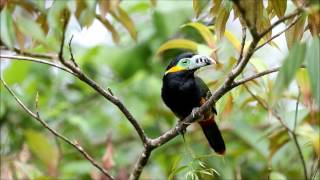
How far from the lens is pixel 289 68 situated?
1.16 meters

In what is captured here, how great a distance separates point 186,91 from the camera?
2.69 meters

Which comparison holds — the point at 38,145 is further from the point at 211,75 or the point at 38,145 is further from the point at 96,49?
the point at 211,75

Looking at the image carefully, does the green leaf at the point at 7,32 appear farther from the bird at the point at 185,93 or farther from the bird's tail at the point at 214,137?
the bird's tail at the point at 214,137

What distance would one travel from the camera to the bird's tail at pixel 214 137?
2703 mm

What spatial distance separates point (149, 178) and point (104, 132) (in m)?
0.71

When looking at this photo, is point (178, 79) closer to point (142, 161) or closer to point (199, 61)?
point (199, 61)

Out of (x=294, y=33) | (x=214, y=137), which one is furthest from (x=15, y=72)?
(x=294, y=33)

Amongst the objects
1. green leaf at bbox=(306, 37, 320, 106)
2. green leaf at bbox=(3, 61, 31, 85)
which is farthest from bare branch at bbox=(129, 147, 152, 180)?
green leaf at bbox=(3, 61, 31, 85)

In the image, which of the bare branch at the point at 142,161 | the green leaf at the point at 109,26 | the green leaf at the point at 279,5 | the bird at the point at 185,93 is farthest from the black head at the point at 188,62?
the green leaf at the point at 279,5

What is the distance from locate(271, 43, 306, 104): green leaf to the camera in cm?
115

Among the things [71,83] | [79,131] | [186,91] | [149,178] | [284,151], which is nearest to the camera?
[186,91]

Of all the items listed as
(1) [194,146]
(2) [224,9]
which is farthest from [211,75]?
(2) [224,9]

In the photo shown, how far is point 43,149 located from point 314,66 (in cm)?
212

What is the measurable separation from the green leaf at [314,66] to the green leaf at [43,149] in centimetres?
203
